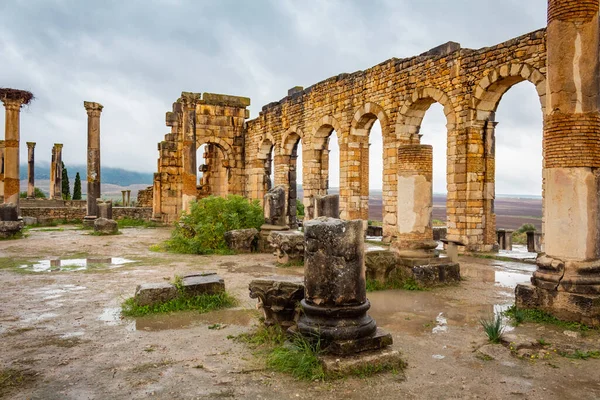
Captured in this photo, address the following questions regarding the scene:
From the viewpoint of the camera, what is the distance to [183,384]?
3797 millimetres

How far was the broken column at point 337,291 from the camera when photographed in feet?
13.8

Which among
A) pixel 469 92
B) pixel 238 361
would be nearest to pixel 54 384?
pixel 238 361

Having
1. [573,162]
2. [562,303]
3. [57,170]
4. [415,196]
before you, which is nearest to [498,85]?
[415,196]

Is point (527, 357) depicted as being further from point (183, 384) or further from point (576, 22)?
point (576, 22)

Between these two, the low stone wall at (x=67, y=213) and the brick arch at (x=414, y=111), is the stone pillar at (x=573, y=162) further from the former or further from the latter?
the low stone wall at (x=67, y=213)

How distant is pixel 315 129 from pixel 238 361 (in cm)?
1443

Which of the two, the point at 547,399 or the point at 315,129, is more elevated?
the point at 315,129

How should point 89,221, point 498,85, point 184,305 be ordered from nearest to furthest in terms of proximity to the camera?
point 184,305
point 498,85
point 89,221

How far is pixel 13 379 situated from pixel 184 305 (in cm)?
256

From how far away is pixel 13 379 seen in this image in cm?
387

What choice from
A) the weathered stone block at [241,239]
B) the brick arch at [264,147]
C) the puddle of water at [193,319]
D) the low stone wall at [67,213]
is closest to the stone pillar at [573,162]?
the puddle of water at [193,319]

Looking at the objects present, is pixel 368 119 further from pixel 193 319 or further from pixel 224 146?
pixel 193 319

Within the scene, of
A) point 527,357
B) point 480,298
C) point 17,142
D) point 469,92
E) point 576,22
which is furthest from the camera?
point 17,142

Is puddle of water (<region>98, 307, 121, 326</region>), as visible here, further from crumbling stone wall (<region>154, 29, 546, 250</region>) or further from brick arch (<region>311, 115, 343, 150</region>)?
brick arch (<region>311, 115, 343, 150</region>)
